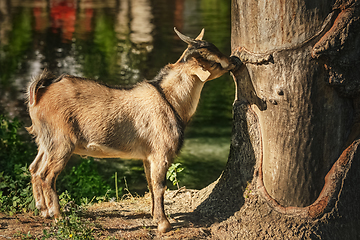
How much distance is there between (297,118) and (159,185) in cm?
153

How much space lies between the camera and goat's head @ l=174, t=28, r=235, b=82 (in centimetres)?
414

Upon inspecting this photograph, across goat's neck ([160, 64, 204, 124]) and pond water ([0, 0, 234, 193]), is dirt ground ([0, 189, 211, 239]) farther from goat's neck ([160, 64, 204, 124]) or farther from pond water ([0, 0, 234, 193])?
pond water ([0, 0, 234, 193])

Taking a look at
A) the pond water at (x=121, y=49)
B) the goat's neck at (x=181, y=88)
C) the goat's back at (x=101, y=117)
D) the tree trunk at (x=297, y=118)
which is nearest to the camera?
the tree trunk at (x=297, y=118)

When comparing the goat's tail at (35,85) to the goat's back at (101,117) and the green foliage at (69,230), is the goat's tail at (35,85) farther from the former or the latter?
the green foliage at (69,230)

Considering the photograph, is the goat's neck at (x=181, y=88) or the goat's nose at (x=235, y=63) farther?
the goat's neck at (x=181, y=88)

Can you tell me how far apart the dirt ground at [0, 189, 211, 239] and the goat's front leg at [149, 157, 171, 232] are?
0.12 meters

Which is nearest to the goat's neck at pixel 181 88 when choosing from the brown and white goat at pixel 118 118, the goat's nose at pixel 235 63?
the brown and white goat at pixel 118 118

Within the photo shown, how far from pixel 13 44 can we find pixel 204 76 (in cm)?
1334

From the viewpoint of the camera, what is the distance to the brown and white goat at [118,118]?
4145 mm

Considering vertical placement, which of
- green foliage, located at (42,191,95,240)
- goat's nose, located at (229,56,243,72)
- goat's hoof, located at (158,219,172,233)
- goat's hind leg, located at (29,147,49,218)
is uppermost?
goat's nose, located at (229,56,243,72)

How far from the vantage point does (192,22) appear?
18.8 m

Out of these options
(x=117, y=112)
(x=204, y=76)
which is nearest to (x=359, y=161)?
(x=204, y=76)

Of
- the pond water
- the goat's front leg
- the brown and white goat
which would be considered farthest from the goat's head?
the pond water

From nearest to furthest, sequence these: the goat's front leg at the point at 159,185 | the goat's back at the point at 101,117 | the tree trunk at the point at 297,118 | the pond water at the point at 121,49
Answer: the tree trunk at the point at 297,118, the goat's back at the point at 101,117, the goat's front leg at the point at 159,185, the pond water at the point at 121,49
